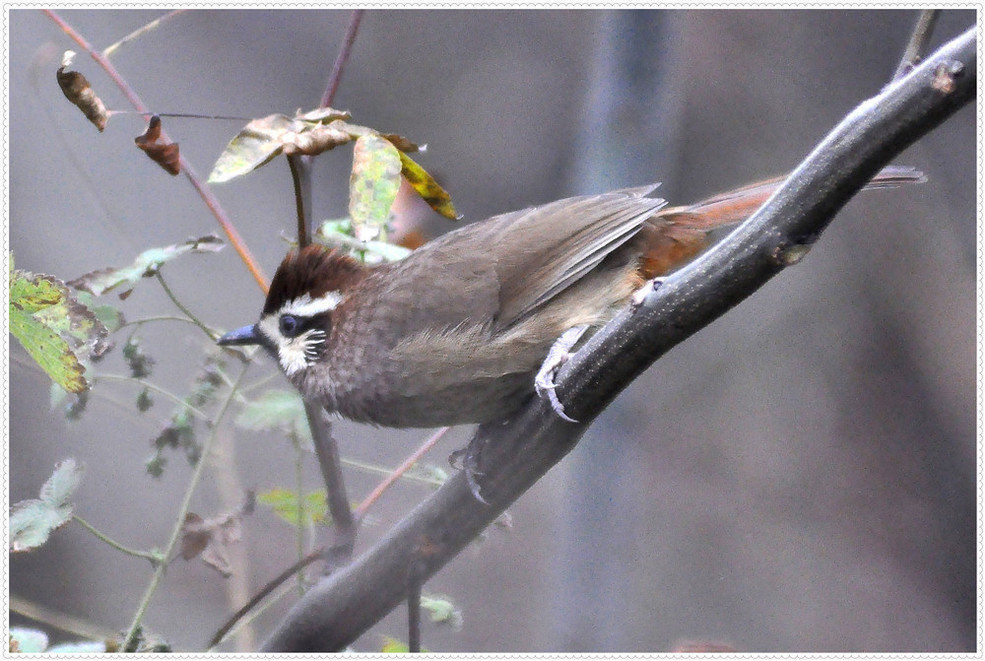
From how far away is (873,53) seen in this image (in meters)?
3.22

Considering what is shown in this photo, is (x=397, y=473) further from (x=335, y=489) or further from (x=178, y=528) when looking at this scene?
(x=178, y=528)

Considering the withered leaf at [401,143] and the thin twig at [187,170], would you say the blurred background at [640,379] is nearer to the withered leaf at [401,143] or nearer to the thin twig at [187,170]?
the thin twig at [187,170]

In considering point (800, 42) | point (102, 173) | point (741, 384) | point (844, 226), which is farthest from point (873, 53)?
point (102, 173)

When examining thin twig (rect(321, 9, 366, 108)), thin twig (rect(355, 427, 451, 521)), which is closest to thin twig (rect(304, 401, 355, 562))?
thin twig (rect(355, 427, 451, 521))

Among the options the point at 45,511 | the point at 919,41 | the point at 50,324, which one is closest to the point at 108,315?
the point at 50,324

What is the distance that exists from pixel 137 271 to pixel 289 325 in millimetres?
410

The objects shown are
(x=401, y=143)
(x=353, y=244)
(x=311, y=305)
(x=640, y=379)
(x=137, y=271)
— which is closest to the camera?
(x=401, y=143)

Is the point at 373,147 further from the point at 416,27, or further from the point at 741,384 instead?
the point at 741,384

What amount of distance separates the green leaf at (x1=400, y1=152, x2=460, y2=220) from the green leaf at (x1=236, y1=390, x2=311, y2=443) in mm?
473

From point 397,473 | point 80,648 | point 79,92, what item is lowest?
point 397,473

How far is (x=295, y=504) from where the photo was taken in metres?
1.81

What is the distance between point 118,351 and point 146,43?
1.54m

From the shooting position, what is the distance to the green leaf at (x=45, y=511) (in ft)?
4.89

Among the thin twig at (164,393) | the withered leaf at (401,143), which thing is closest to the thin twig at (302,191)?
the withered leaf at (401,143)
